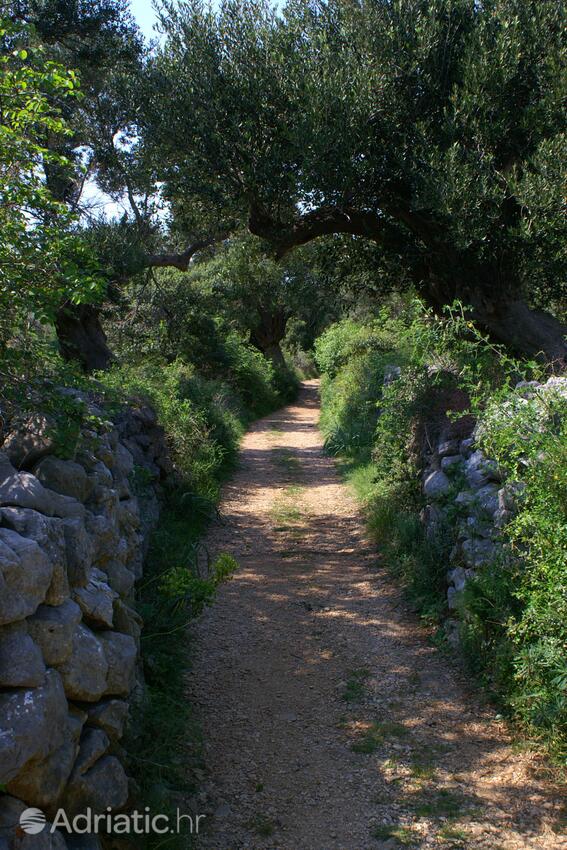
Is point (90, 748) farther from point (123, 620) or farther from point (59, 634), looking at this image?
point (123, 620)

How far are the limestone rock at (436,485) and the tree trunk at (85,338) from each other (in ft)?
26.0

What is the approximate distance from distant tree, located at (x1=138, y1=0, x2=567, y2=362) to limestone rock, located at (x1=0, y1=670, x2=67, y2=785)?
26.2ft

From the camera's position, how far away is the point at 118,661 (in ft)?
12.1

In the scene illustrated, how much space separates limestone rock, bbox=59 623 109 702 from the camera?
3227 mm

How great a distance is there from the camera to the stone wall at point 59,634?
278 centimetres

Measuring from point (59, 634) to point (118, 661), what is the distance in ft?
2.03

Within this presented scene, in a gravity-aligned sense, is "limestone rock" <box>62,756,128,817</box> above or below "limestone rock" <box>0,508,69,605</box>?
below

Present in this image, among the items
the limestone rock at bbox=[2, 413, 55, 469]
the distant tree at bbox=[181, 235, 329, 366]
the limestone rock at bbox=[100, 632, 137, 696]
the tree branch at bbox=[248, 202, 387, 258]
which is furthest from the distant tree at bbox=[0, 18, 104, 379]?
the distant tree at bbox=[181, 235, 329, 366]

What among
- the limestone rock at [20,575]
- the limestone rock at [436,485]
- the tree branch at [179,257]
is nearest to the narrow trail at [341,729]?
the limestone rock at [436,485]

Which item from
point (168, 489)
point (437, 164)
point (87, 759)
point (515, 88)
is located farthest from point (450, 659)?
point (515, 88)

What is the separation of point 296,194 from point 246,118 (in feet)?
4.42

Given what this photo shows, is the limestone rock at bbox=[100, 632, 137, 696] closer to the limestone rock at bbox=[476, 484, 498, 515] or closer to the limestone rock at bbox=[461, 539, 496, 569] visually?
the limestone rock at bbox=[461, 539, 496, 569]

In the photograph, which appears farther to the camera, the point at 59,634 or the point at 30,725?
the point at 59,634

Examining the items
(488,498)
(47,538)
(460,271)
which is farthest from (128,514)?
(460,271)
